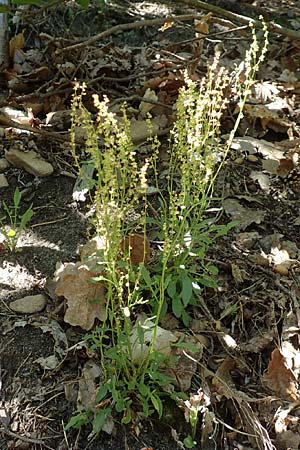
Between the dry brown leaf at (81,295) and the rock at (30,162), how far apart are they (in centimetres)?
73

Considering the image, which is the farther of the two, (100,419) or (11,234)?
(11,234)

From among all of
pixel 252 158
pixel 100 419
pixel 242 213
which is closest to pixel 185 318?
pixel 100 419

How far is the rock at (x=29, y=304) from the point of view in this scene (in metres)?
2.12

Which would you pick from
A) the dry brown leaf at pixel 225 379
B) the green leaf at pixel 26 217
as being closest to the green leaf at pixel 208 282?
the dry brown leaf at pixel 225 379

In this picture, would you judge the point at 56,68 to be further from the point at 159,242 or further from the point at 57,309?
the point at 57,309

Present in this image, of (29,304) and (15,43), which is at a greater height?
(15,43)

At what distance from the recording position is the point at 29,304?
2.13m

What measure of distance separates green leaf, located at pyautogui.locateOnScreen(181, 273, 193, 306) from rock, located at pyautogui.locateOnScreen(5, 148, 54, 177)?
972mm

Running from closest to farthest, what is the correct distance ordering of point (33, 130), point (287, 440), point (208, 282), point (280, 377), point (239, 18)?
point (287, 440) → point (280, 377) → point (208, 282) → point (33, 130) → point (239, 18)

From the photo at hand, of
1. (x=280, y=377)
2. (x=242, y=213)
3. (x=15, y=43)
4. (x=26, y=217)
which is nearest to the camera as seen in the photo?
(x=280, y=377)

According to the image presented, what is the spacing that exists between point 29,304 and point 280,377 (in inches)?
34.4

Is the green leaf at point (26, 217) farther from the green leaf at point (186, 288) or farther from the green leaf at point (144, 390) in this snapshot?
the green leaf at point (144, 390)

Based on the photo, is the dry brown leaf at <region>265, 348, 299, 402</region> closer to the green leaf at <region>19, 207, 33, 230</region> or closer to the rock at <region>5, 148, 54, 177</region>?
the green leaf at <region>19, 207, 33, 230</region>

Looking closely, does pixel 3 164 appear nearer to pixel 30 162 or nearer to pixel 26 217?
Answer: pixel 30 162
